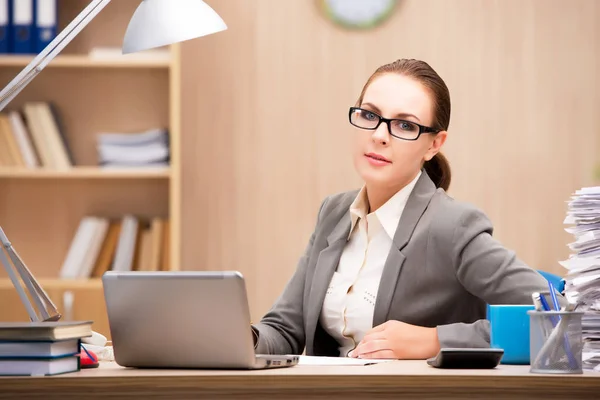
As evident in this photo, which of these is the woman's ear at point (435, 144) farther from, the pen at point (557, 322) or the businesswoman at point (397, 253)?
the pen at point (557, 322)

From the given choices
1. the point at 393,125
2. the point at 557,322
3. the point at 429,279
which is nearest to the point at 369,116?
the point at 393,125

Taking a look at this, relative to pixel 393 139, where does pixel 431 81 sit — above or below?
above

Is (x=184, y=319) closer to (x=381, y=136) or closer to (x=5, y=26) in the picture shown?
(x=381, y=136)

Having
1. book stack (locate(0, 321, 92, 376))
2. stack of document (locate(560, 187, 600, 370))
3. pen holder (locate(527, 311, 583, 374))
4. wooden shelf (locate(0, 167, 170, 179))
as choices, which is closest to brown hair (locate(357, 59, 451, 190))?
stack of document (locate(560, 187, 600, 370))

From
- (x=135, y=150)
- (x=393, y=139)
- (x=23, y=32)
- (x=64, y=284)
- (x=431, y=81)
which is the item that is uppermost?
(x=23, y=32)

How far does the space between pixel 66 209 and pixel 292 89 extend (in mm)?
1204

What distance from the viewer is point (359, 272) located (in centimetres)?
207

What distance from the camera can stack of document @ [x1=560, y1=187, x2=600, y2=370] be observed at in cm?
149

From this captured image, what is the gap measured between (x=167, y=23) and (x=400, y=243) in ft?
2.35

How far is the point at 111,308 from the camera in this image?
141cm

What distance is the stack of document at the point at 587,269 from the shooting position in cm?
149

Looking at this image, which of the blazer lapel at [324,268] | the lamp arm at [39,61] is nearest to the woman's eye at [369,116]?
the blazer lapel at [324,268]

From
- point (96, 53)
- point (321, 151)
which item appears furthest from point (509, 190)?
point (96, 53)

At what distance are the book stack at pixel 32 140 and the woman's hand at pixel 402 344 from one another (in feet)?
7.94
